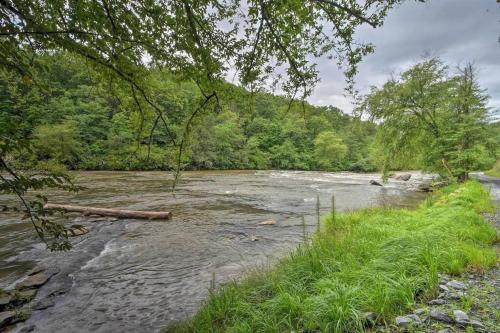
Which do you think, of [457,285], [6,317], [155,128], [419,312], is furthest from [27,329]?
[457,285]

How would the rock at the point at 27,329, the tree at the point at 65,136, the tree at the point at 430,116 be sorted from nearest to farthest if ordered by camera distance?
the rock at the point at 27,329
the tree at the point at 430,116
the tree at the point at 65,136

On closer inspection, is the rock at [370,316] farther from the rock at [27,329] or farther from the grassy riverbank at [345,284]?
the rock at [27,329]

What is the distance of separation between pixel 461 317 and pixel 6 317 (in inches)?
226

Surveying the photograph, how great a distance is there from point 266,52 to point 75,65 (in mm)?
2750

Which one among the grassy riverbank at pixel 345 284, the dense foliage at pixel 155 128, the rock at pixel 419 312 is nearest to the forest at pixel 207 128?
the dense foliage at pixel 155 128

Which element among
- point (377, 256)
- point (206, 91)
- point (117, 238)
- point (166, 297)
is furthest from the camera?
point (117, 238)

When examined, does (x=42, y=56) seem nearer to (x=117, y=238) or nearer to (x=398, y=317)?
(x=398, y=317)

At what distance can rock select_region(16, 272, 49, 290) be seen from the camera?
5.13 m

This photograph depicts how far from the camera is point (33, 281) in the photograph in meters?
5.29

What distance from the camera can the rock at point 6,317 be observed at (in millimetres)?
3996

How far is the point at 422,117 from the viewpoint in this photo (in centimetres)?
1883

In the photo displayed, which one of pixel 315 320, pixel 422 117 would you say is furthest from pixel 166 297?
pixel 422 117

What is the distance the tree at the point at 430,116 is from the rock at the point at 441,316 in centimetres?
1771

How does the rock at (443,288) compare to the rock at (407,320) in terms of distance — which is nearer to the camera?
the rock at (407,320)
